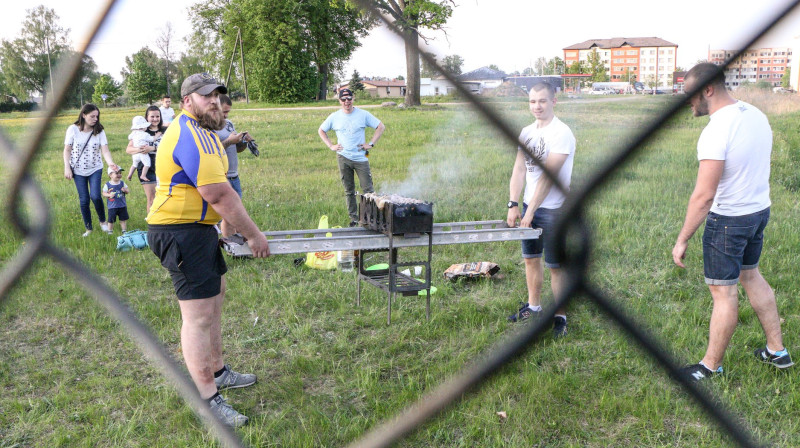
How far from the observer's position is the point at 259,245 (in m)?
3.26

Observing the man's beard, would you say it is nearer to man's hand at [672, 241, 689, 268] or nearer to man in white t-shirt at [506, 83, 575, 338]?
man in white t-shirt at [506, 83, 575, 338]

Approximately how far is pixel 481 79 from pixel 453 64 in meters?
0.06

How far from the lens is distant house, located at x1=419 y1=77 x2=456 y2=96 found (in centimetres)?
69

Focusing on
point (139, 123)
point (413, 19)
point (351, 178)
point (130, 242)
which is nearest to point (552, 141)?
point (413, 19)

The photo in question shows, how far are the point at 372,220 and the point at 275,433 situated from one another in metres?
1.82

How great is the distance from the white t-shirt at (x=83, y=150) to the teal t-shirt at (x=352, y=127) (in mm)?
2582

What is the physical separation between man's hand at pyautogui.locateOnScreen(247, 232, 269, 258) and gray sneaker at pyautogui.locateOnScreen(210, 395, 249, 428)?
30.6 inches

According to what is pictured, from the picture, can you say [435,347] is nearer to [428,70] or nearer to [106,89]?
[106,89]

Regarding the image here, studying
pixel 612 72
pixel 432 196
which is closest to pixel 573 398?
pixel 612 72

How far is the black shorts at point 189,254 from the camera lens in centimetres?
294

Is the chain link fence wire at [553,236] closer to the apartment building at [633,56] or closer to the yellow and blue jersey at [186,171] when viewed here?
the apartment building at [633,56]

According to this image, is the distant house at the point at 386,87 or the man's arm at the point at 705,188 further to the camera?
the man's arm at the point at 705,188

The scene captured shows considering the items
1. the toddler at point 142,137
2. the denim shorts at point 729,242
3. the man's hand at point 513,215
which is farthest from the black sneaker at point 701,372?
the toddler at point 142,137

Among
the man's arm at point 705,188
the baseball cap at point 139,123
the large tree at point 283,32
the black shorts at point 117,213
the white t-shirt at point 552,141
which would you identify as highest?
the large tree at point 283,32
